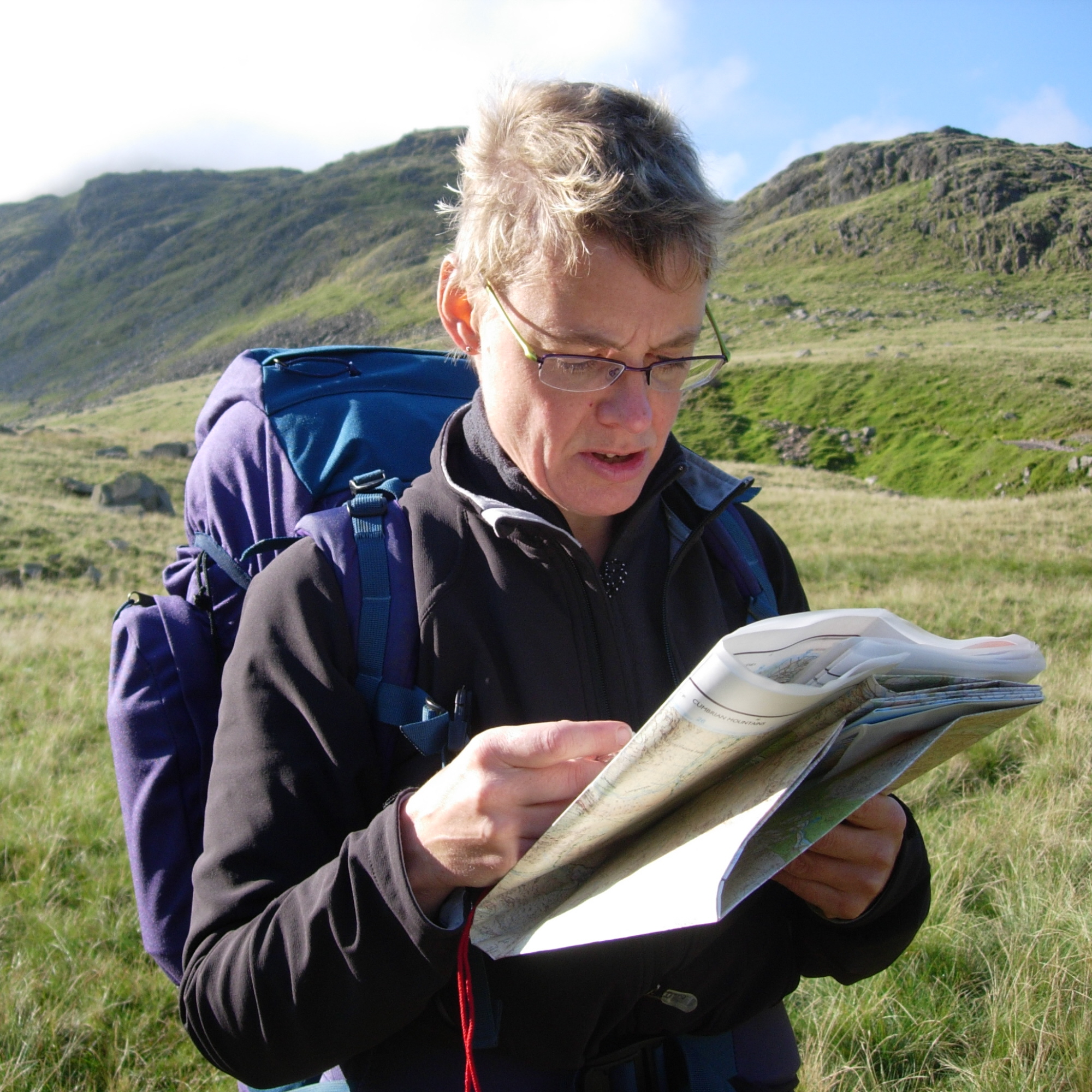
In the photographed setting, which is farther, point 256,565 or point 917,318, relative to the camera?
point 917,318

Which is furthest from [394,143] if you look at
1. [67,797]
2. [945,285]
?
[67,797]

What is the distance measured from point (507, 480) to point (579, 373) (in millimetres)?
269

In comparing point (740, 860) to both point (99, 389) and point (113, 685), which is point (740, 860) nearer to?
point (113, 685)

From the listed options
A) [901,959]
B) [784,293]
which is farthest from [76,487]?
[784,293]

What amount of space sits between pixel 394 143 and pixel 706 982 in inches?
8283

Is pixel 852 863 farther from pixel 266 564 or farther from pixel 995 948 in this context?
pixel 995 948

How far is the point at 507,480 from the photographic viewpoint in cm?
170

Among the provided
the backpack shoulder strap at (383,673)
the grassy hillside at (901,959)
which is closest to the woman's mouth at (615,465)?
the backpack shoulder strap at (383,673)

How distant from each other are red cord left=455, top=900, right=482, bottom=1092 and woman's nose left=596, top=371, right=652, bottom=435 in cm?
91

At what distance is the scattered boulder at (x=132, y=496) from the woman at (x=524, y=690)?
21.9 meters

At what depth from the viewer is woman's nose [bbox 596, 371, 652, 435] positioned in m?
1.62

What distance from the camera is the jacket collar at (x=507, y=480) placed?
160cm

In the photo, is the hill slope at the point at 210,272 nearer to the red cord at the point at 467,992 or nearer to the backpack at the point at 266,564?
the backpack at the point at 266,564

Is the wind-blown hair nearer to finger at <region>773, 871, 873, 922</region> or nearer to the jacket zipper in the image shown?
the jacket zipper
